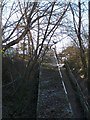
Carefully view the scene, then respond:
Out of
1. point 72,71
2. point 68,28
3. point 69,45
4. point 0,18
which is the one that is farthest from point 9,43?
point 72,71

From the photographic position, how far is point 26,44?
27.1 ft

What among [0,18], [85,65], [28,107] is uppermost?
[0,18]

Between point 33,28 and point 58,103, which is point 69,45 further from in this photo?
point 58,103

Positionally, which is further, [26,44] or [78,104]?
[26,44]

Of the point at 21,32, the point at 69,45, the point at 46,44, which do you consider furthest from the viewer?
the point at 69,45

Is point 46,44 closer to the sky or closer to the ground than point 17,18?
closer to the ground

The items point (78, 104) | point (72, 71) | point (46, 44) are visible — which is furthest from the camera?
point (72, 71)

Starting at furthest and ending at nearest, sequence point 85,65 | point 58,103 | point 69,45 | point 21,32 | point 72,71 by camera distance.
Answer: point 72,71 → point 69,45 → point 85,65 → point 21,32 → point 58,103

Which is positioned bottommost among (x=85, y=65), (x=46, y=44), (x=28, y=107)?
(x=28, y=107)

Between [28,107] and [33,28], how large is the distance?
7.12ft

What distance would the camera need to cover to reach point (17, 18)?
7918mm

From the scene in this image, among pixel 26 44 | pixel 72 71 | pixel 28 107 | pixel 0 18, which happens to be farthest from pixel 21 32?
pixel 72 71

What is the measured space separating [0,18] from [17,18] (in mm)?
702

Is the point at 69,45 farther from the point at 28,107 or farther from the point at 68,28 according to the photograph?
the point at 28,107
